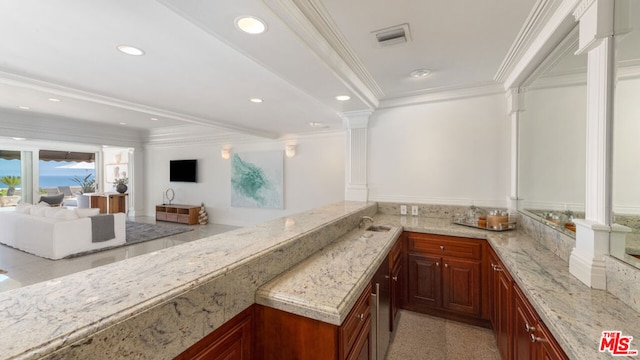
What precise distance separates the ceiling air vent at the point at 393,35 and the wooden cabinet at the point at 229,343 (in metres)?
1.97

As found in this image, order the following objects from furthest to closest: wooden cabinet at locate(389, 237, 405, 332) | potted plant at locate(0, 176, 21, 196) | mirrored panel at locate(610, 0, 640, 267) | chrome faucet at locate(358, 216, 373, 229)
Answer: potted plant at locate(0, 176, 21, 196) → chrome faucet at locate(358, 216, 373, 229) → wooden cabinet at locate(389, 237, 405, 332) → mirrored panel at locate(610, 0, 640, 267)

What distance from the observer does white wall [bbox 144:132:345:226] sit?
579cm

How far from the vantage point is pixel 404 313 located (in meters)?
2.65

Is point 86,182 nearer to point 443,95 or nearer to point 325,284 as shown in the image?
point 325,284

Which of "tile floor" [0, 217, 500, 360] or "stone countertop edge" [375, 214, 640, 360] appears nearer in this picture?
"stone countertop edge" [375, 214, 640, 360]

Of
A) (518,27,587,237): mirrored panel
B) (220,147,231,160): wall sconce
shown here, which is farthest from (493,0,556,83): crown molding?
(220,147,231,160): wall sconce

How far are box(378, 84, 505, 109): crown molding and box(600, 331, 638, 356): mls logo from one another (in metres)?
2.55

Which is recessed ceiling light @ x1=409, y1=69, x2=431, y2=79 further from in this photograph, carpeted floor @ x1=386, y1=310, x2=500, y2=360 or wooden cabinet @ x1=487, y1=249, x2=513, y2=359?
carpeted floor @ x1=386, y1=310, x2=500, y2=360

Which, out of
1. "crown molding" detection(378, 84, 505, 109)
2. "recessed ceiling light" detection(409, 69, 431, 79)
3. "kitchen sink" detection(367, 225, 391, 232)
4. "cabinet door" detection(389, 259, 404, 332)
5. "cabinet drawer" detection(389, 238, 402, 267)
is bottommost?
"cabinet door" detection(389, 259, 404, 332)

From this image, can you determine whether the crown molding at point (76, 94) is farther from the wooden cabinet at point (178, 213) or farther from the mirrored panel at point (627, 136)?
the mirrored panel at point (627, 136)

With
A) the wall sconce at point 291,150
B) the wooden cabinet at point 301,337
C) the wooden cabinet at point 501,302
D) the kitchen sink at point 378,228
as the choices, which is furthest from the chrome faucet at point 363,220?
the wall sconce at point 291,150

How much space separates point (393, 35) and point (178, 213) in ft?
23.4

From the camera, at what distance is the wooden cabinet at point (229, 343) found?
935 millimetres

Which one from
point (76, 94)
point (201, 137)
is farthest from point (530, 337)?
point (201, 137)
